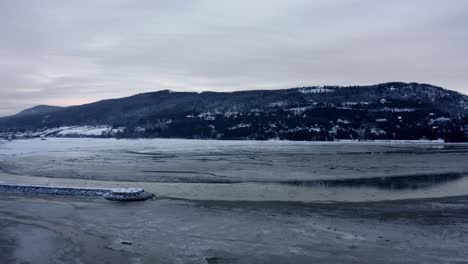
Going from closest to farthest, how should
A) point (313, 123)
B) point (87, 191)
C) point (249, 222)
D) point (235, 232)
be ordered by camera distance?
1. point (235, 232)
2. point (249, 222)
3. point (87, 191)
4. point (313, 123)

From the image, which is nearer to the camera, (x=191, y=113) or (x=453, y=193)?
(x=453, y=193)

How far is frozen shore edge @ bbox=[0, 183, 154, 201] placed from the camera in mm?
24766

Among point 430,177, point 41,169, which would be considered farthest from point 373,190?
point 41,169

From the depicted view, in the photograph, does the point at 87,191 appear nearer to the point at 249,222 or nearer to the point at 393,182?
the point at 249,222

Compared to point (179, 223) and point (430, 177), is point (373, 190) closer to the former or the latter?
point (430, 177)

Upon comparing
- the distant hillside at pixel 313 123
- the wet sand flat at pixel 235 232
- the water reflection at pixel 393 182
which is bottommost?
the wet sand flat at pixel 235 232

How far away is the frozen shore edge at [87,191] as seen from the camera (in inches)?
975

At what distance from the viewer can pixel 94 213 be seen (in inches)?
838

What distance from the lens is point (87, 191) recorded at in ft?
88.6

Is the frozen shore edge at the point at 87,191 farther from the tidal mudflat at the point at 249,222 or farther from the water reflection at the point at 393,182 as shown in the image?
the water reflection at the point at 393,182

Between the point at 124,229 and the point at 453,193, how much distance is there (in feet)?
68.3

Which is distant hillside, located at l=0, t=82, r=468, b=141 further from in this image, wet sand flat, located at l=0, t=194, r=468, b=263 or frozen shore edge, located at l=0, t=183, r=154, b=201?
wet sand flat, located at l=0, t=194, r=468, b=263

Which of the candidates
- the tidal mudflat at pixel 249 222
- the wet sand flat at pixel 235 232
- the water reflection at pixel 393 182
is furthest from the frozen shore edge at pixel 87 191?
the water reflection at pixel 393 182

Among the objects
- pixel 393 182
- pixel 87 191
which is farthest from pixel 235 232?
pixel 393 182
